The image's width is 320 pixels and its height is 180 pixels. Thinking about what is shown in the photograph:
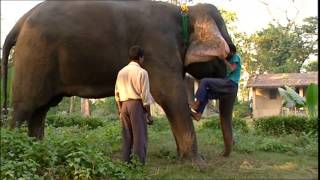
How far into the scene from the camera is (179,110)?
5.87 m

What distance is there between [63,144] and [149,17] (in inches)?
A: 89.3

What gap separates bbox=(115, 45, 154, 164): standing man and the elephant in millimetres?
646

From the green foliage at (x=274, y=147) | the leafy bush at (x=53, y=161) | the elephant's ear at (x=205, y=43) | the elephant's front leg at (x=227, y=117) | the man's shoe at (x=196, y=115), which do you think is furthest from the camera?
the green foliage at (x=274, y=147)

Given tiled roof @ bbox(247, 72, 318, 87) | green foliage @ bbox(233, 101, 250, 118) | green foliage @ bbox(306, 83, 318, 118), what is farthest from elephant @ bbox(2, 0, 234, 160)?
green foliage @ bbox(233, 101, 250, 118)

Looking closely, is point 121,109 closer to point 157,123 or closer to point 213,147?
point 213,147

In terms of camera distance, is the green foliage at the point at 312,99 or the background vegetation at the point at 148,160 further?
the green foliage at the point at 312,99

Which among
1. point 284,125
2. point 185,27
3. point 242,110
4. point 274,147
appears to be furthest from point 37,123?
point 242,110

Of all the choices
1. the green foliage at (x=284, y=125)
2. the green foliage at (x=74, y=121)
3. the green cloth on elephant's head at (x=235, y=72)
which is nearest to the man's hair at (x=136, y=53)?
the green cloth on elephant's head at (x=235, y=72)

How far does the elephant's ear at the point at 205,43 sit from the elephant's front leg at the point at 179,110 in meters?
0.54

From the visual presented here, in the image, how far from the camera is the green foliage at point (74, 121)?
14.1m

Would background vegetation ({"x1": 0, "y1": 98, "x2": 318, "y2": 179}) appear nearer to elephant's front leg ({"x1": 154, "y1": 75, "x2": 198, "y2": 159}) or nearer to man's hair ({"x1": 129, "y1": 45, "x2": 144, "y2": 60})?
elephant's front leg ({"x1": 154, "y1": 75, "x2": 198, "y2": 159})

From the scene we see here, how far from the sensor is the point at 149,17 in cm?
621

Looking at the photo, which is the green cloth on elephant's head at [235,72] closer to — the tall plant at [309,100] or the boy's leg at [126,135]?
the boy's leg at [126,135]

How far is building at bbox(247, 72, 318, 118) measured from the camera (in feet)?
100
